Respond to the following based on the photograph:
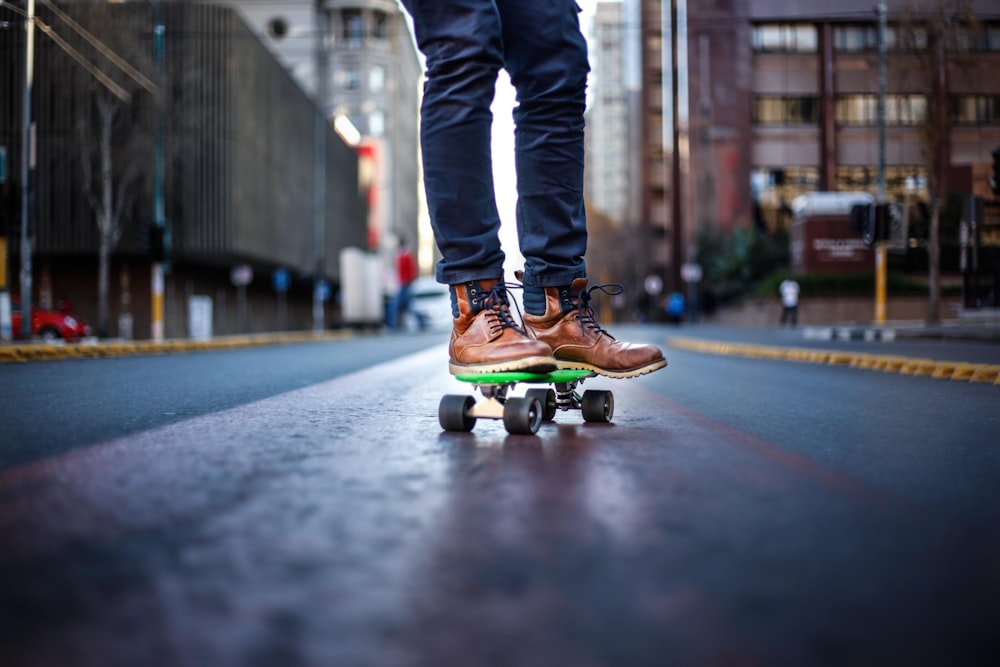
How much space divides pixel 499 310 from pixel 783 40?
5010 cm

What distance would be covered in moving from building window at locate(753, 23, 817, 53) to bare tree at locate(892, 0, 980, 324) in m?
27.0

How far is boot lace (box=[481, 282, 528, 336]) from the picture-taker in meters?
2.73

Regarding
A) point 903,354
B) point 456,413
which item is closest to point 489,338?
point 456,413

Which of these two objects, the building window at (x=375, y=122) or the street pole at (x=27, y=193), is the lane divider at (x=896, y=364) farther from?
the building window at (x=375, y=122)

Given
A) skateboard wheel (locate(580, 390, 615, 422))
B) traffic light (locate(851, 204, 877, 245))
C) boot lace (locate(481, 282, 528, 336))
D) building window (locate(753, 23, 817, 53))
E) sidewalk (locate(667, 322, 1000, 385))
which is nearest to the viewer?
boot lace (locate(481, 282, 528, 336))

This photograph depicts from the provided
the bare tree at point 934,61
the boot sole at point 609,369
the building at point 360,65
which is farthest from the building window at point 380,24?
the boot sole at point 609,369

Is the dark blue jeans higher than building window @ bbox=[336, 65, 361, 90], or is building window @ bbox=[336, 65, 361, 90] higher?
building window @ bbox=[336, 65, 361, 90]

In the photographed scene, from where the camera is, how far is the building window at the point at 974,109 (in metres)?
15.9

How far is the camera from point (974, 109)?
17344mm

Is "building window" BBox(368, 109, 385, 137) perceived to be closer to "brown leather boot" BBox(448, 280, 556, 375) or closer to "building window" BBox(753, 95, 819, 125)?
"building window" BBox(753, 95, 819, 125)

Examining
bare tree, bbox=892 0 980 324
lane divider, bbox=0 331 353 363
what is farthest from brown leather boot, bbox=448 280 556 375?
bare tree, bbox=892 0 980 324

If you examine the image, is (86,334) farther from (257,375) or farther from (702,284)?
(702,284)

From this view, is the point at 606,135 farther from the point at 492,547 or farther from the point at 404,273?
the point at 492,547

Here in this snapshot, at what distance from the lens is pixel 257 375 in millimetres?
6074
